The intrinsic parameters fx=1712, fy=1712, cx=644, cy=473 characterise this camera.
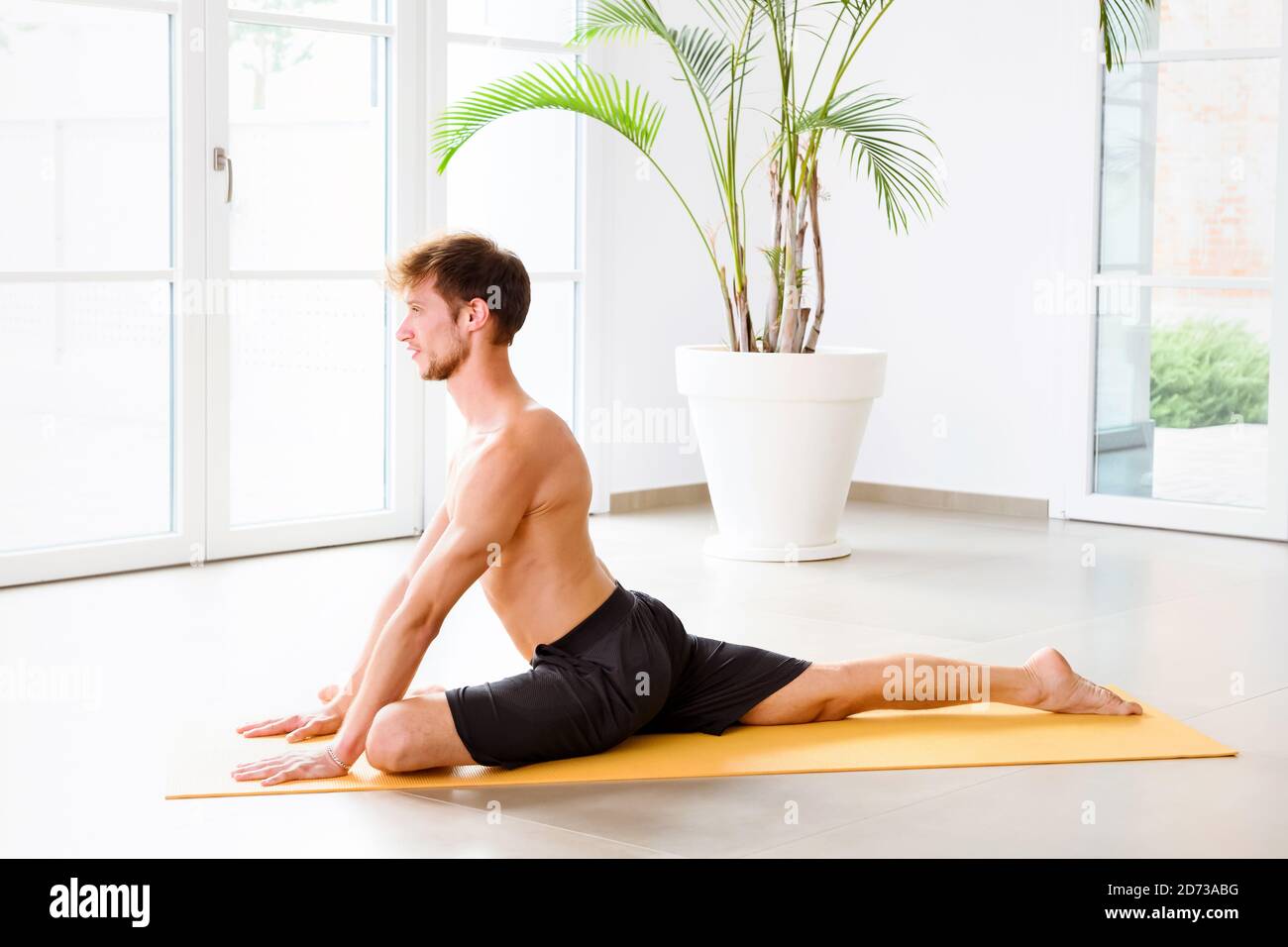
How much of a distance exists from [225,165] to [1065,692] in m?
2.99

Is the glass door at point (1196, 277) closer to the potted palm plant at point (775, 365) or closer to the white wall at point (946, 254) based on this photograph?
the white wall at point (946, 254)

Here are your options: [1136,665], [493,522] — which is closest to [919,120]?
[1136,665]

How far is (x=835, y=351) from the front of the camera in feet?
18.0

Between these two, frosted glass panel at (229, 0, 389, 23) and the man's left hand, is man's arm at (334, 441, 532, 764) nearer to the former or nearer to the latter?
the man's left hand

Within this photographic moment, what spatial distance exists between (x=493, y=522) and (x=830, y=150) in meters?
4.23

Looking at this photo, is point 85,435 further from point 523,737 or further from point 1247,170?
point 1247,170

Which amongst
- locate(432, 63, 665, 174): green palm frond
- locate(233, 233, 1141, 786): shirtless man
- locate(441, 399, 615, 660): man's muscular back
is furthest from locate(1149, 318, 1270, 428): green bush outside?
locate(441, 399, 615, 660): man's muscular back

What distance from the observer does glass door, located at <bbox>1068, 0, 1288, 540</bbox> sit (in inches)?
224

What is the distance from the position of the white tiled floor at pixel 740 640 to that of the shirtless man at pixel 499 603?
116mm

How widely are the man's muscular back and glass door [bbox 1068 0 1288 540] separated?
3.52 metres

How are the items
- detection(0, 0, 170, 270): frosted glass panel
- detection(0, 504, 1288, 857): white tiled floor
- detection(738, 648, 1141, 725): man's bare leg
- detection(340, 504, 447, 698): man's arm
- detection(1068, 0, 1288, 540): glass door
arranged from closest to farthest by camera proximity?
detection(0, 504, 1288, 857): white tiled floor, detection(340, 504, 447, 698): man's arm, detection(738, 648, 1141, 725): man's bare leg, detection(0, 0, 170, 270): frosted glass panel, detection(1068, 0, 1288, 540): glass door

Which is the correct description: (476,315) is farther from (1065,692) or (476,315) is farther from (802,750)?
(1065,692)
